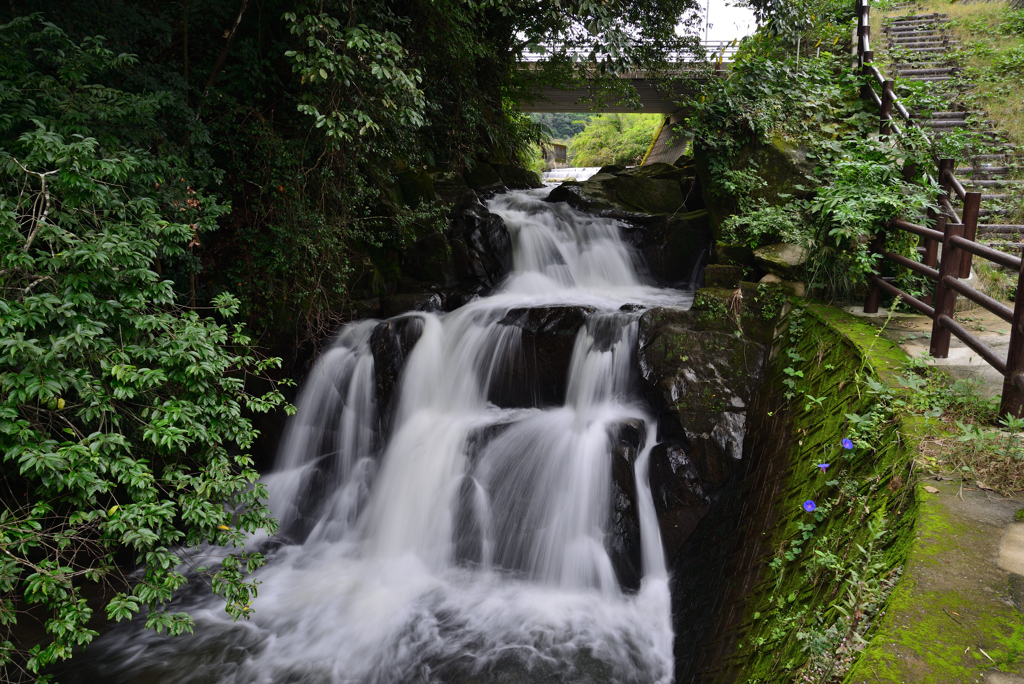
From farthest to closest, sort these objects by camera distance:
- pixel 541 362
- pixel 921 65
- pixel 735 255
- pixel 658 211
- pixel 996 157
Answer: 1. pixel 658 211
2. pixel 921 65
3. pixel 996 157
4. pixel 735 255
5. pixel 541 362

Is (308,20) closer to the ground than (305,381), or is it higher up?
higher up

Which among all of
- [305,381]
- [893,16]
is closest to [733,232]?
[305,381]

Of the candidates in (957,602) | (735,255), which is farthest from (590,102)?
(957,602)

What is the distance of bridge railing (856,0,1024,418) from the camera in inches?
131

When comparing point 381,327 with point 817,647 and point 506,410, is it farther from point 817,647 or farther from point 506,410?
point 817,647

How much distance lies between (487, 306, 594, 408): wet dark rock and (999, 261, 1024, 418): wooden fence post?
4.08m

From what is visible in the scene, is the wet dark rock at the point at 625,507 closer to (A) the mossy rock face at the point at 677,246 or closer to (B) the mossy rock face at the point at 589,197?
(A) the mossy rock face at the point at 677,246

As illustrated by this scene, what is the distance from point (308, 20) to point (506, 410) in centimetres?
445

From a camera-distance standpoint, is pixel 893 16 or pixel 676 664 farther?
pixel 893 16

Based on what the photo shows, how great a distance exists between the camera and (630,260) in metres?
9.71

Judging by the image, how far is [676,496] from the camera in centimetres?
511

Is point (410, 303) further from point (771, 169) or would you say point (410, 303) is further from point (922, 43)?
point (922, 43)

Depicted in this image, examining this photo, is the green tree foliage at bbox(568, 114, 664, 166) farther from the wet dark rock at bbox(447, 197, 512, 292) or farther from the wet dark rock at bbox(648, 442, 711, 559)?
the wet dark rock at bbox(648, 442, 711, 559)

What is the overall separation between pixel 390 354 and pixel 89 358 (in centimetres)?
399
